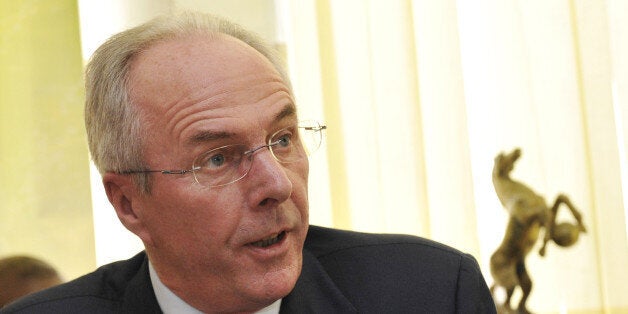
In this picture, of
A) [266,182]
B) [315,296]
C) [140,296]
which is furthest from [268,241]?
[140,296]

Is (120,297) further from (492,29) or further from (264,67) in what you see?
(492,29)

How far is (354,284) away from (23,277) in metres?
2.03

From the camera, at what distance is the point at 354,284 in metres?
1.69

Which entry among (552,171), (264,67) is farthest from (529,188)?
(264,67)

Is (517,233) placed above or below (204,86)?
below

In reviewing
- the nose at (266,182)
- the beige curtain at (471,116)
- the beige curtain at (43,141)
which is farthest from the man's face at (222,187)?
the beige curtain at (43,141)

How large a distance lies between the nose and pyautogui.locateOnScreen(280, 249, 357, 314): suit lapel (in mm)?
297

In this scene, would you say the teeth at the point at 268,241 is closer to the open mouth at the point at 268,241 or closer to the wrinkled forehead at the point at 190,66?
the open mouth at the point at 268,241

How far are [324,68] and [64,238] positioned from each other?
124 centimetres

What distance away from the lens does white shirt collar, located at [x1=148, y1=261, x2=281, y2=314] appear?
1.61m

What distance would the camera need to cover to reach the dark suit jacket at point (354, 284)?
1.64m

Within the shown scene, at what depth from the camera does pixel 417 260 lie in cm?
171

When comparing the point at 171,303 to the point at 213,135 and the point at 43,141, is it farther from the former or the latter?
the point at 43,141

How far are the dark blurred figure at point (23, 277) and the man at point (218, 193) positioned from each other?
145 centimetres
